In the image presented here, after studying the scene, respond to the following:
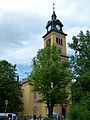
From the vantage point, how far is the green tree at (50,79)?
4216cm

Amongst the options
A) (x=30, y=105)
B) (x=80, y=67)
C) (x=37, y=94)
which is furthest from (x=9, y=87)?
(x=30, y=105)

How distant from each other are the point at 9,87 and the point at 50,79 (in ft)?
48.0

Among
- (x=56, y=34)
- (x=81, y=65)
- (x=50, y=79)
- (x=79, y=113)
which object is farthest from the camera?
(x=56, y=34)

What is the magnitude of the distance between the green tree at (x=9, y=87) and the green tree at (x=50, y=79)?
10318 millimetres

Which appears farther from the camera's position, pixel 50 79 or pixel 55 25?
pixel 55 25

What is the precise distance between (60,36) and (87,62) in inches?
2076

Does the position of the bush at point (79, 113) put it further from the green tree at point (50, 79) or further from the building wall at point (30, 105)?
the building wall at point (30, 105)

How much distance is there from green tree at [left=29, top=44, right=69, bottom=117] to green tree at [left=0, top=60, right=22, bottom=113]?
10.3 metres

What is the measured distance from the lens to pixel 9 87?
5431 centimetres

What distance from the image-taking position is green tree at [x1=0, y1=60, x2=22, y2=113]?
53.5 m

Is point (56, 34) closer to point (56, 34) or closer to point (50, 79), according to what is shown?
point (56, 34)

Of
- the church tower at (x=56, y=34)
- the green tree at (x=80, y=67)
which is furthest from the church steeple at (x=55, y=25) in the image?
the green tree at (x=80, y=67)

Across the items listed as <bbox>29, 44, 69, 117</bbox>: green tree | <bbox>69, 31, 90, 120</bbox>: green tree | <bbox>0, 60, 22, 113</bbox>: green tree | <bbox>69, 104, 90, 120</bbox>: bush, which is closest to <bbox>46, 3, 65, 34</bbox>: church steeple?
<bbox>0, 60, 22, 113</bbox>: green tree

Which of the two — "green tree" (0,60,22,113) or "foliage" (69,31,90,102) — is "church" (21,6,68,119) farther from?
"foliage" (69,31,90,102)
